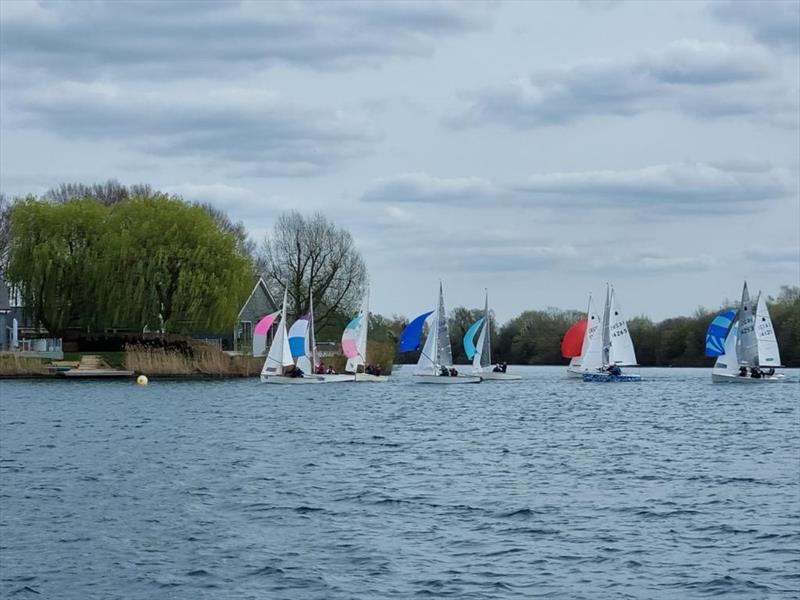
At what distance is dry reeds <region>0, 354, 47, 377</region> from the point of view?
7519 centimetres

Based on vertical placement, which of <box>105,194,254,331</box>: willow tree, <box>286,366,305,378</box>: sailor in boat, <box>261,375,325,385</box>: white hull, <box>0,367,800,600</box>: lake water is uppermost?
<box>105,194,254,331</box>: willow tree

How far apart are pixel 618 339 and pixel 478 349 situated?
330 inches

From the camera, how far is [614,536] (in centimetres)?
2217

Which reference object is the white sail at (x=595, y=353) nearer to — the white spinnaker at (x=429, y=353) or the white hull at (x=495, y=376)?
the white hull at (x=495, y=376)

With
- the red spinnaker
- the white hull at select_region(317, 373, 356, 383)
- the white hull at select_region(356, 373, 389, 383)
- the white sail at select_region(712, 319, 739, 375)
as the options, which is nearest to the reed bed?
the white hull at select_region(317, 373, 356, 383)

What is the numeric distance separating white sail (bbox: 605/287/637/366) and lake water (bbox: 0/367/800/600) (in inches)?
1231

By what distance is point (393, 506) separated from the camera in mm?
25594

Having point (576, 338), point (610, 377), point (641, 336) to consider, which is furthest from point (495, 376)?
point (641, 336)

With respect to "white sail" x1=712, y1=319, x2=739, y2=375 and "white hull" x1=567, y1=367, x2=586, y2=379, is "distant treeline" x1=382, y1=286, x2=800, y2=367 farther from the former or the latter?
"white sail" x1=712, y1=319, x2=739, y2=375

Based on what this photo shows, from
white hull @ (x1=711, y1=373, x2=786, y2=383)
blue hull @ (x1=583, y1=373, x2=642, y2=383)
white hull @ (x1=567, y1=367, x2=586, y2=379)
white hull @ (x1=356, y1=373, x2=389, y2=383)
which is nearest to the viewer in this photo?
white hull @ (x1=356, y1=373, x2=389, y2=383)

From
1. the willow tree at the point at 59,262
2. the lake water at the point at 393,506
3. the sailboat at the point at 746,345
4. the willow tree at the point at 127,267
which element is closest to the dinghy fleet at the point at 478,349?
the sailboat at the point at 746,345

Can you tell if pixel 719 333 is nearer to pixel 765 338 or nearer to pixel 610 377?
pixel 765 338

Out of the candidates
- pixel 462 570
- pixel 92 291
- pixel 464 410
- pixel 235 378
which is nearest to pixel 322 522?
pixel 462 570

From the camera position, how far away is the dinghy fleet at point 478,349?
7306cm
